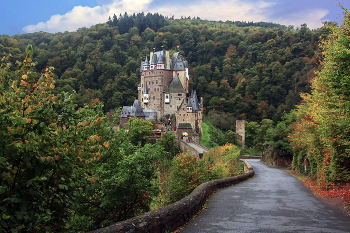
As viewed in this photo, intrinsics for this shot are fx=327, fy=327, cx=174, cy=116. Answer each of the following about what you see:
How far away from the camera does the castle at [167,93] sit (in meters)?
65.2

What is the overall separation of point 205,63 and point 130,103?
37.9 meters

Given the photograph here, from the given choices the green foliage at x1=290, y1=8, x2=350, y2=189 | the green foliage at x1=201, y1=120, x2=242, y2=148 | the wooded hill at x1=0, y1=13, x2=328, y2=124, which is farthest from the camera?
the wooded hill at x1=0, y1=13, x2=328, y2=124

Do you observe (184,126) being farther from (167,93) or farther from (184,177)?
(184,177)

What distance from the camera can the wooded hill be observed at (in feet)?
298

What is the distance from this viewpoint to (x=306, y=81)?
3255 inches

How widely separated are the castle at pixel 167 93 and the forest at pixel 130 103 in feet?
24.2

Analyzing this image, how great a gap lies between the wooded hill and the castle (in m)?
14.9

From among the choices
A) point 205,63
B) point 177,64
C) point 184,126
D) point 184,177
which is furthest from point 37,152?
point 205,63

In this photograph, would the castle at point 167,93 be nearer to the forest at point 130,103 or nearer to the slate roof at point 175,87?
the slate roof at point 175,87

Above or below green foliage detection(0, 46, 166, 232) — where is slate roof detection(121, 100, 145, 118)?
above

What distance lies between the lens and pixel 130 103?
306 ft

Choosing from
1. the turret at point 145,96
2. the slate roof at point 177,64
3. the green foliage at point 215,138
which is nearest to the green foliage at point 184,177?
the green foliage at point 215,138

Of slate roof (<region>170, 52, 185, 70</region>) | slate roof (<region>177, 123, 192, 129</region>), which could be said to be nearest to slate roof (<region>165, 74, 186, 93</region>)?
slate roof (<region>170, 52, 185, 70</region>)

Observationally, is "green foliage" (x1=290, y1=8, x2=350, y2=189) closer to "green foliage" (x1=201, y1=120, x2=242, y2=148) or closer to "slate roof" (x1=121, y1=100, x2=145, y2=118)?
"green foliage" (x1=201, y1=120, x2=242, y2=148)
